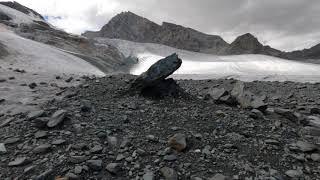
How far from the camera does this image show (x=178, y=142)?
231 inches

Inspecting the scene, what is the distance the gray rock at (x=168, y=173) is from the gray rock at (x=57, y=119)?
251 cm

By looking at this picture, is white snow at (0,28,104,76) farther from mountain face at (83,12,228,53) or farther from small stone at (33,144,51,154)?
mountain face at (83,12,228,53)

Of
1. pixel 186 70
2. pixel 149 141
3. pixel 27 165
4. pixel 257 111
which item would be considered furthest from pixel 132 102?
pixel 186 70

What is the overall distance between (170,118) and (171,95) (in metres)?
1.69

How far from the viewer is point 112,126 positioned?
21.9 feet

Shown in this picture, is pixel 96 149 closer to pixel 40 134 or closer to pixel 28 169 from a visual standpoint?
pixel 28 169

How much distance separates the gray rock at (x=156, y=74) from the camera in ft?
29.2

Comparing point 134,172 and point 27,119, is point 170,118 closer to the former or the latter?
point 134,172

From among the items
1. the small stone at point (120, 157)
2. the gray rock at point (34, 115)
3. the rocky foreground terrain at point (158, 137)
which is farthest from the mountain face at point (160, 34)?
the small stone at point (120, 157)

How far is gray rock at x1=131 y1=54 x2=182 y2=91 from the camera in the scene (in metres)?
8.90

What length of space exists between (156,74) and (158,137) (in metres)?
3.05

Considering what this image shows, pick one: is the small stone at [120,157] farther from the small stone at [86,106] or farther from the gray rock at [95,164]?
the small stone at [86,106]

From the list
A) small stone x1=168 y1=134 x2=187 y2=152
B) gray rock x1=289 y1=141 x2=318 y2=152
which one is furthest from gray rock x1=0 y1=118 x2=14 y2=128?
gray rock x1=289 y1=141 x2=318 y2=152

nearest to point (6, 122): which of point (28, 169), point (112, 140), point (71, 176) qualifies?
point (28, 169)
